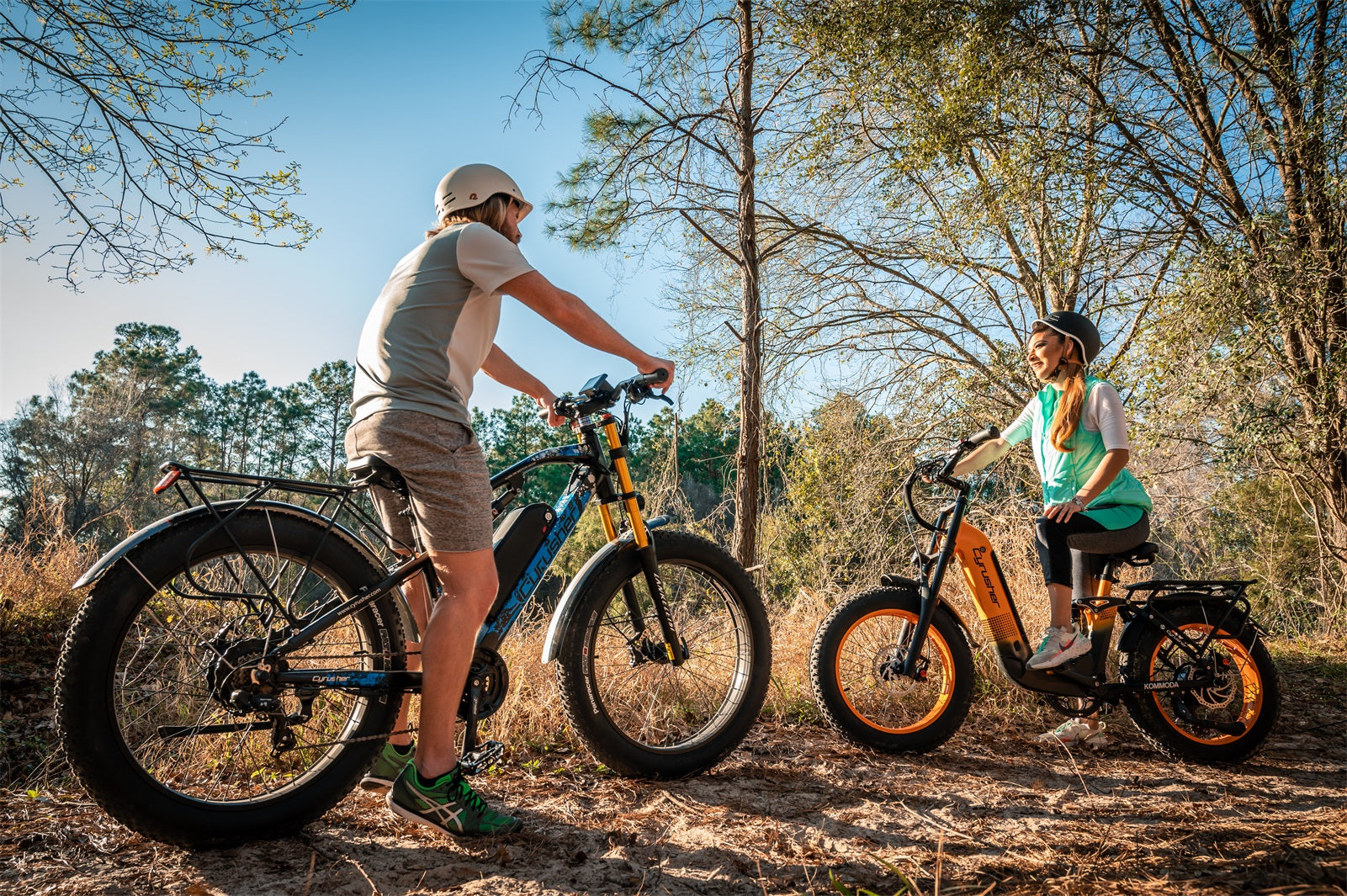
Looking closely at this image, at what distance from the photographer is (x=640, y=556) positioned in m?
2.86

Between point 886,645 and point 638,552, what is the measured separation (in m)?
1.30

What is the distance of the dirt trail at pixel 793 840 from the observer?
190cm

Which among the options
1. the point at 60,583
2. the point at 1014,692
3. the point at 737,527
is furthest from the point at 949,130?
the point at 60,583

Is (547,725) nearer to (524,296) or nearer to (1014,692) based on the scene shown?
(524,296)

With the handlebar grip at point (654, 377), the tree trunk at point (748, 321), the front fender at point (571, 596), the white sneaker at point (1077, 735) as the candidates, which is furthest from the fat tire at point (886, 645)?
the tree trunk at point (748, 321)

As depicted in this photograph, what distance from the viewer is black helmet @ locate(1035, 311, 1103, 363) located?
3.54 m

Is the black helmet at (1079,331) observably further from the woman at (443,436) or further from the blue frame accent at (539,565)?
the woman at (443,436)

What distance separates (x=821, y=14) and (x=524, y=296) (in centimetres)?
631

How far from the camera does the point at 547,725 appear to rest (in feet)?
10.6

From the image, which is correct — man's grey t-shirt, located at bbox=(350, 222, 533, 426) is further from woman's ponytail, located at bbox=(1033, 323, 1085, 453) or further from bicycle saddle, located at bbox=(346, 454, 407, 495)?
woman's ponytail, located at bbox=(1033, 323, 1085, 453)

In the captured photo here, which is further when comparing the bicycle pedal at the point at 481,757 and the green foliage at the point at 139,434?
the green foliage at the point at 139,434

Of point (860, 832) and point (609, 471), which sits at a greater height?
point (609, 471)

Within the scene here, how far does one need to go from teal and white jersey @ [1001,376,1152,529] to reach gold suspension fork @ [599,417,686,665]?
185 cm

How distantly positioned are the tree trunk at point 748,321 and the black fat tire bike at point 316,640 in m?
4.55
